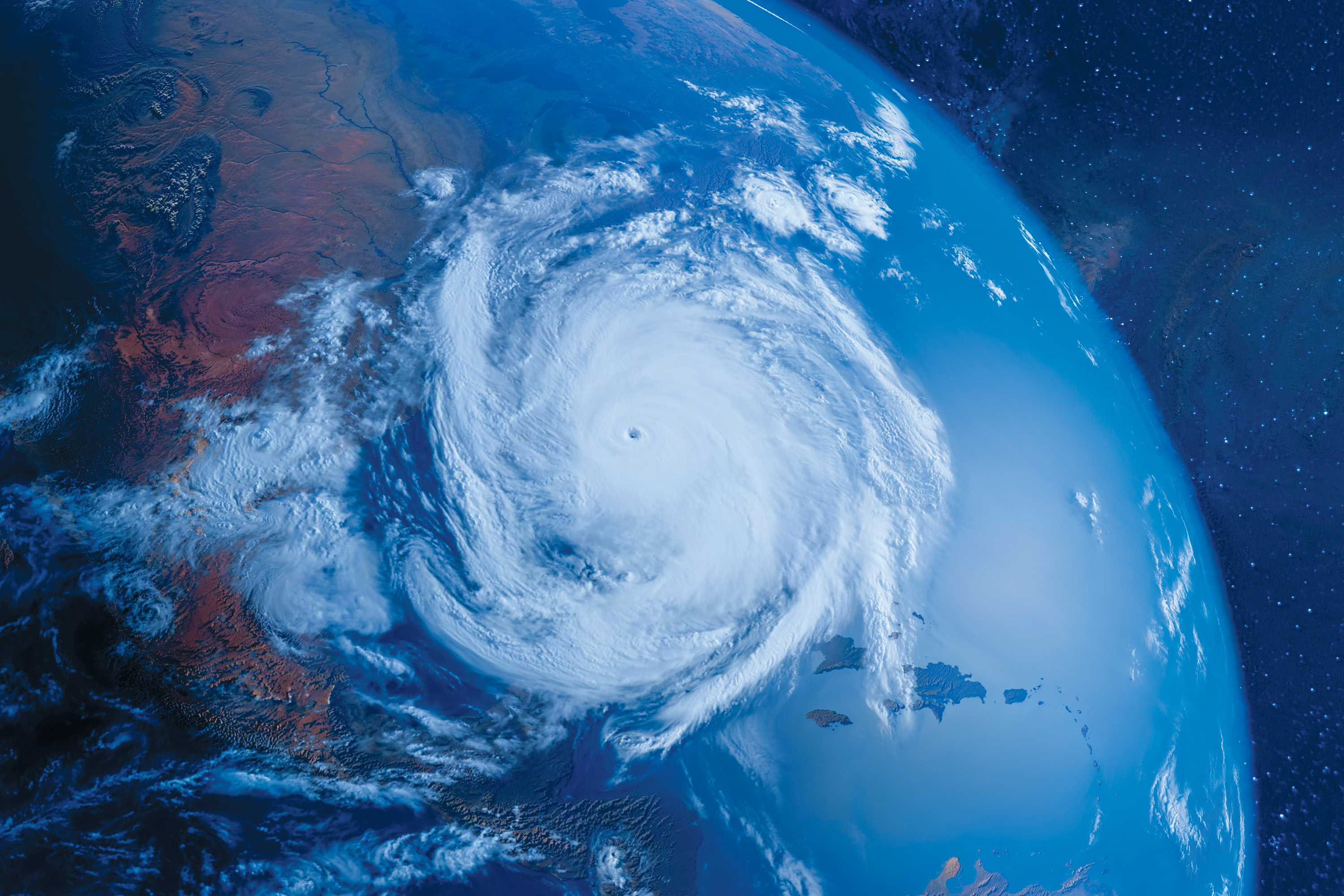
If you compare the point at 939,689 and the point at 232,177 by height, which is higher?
the point at 232,177

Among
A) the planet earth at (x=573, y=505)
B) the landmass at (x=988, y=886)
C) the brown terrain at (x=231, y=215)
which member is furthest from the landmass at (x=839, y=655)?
the brown terrain at (x=231, y=215)

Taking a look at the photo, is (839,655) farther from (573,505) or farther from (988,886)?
(573,505)

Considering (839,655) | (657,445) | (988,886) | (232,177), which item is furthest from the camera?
(232,177)

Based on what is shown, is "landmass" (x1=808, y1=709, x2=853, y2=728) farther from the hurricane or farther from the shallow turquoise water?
the hurricane

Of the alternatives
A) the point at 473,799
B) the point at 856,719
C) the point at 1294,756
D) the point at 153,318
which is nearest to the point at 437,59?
the point at 153,318

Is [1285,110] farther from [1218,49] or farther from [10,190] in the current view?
[10,190]

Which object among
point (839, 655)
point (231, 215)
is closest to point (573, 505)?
point (839, 655)
